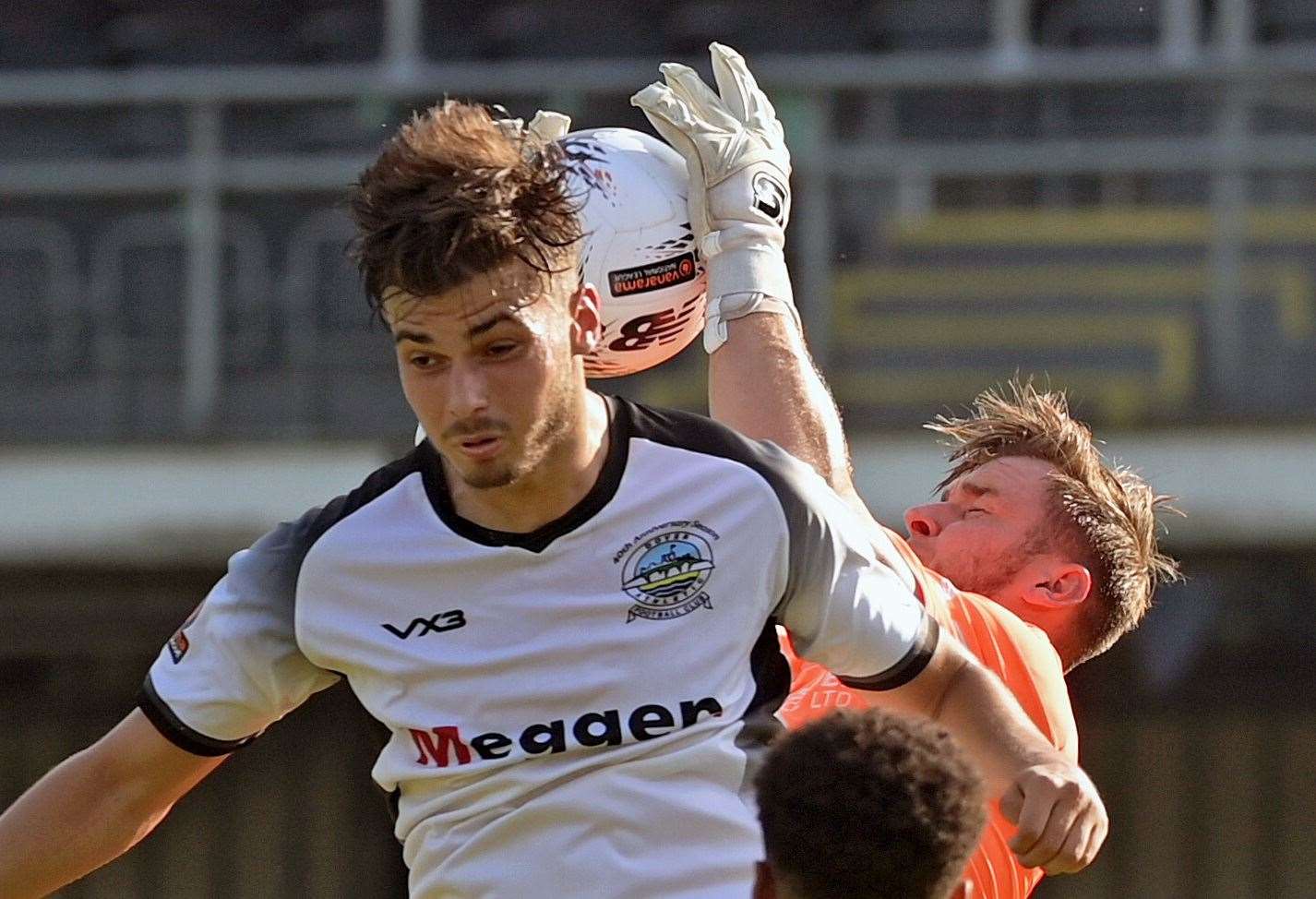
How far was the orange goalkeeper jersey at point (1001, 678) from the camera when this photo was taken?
10.8ft

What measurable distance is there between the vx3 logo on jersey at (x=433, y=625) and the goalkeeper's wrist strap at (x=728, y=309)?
789 millimetres

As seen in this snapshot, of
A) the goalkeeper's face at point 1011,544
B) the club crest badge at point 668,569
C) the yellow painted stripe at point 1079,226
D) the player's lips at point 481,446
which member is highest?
the player's lips at point 481,446

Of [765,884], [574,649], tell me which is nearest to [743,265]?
[574,649]

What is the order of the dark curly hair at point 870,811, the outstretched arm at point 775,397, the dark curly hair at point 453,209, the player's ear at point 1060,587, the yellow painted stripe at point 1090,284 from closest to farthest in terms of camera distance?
1. the dark curly hair at point 870,811
2. the dark curly hair at point 453,209
3. the outstretched arm at point 775,397
4. the player's ear at point 1060,587
5. the yellow painted stripe at point 1090,284

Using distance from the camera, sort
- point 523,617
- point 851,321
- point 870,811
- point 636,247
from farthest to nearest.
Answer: point 851,321, point 636,247, point 523,617, point 870,811

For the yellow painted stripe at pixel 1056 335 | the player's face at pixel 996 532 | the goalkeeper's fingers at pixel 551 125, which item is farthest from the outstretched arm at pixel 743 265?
the yellow painted stripe at pixel 1056 335

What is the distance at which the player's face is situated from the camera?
371cm

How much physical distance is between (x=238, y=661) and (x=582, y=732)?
434mm

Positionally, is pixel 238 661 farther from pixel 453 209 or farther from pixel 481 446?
pixel 453 209

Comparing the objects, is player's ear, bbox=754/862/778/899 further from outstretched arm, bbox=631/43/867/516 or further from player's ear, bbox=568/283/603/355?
outstretched arm, bbox=631/43/867/516

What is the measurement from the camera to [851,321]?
8.52 metres

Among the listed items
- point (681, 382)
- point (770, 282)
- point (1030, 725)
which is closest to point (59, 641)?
point (681, 382)

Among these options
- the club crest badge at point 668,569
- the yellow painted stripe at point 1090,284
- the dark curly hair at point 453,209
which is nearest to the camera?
the dark curly hair at point 453,209

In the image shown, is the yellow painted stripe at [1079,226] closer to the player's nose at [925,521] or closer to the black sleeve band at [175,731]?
the player's nose at [925,521]
